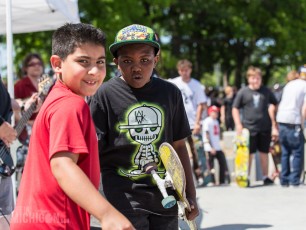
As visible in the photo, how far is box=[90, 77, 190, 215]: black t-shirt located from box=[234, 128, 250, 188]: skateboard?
20.8ft

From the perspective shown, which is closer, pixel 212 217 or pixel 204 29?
pixel 212 217

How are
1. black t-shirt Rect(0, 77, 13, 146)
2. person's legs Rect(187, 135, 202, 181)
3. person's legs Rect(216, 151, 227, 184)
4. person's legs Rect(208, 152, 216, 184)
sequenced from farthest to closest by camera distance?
person's legs Rect(208, 152, 216, 184) < person's legs Rect(216, 151, 227, 184) < person's legs Rect(187, 135, 202, 181) < black t-shirt Rect(0, 77, 13, 146)

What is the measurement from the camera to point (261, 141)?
9.99 m

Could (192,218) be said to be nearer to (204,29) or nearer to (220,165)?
(220,165)

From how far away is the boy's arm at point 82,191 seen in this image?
2.08 metres

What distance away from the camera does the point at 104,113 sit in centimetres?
342

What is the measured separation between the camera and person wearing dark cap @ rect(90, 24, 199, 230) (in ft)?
11.1

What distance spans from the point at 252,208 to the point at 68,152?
19.6ft

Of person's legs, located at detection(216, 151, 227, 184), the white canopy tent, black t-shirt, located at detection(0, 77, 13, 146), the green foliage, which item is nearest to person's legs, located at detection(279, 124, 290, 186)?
person's legs, located at detection(216, 151, 227, 184)

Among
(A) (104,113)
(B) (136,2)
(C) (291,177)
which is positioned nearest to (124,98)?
(A) (104,113)

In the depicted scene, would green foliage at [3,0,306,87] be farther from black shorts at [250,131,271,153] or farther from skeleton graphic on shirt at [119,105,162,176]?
skeleton graphic on shirt at [119,105,162,176]

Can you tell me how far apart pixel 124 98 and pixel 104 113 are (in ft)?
0.44

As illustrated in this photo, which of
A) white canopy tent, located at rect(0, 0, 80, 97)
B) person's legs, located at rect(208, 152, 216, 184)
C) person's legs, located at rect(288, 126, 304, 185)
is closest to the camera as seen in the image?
white canopy tent, located at rect(0, 0, 80, 97)

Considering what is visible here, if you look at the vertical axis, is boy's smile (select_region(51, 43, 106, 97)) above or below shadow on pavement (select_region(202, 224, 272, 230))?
above
